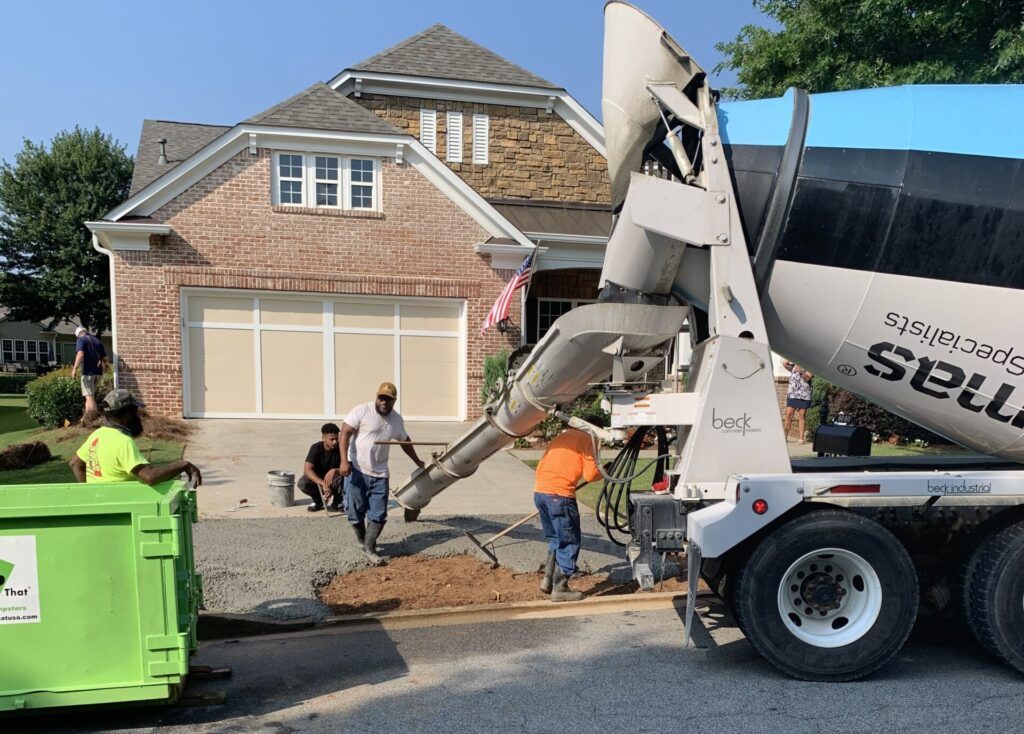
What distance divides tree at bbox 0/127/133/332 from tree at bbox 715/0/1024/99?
24.0m

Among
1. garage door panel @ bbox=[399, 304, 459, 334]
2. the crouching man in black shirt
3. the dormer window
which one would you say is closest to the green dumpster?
the crouching man in black shirt

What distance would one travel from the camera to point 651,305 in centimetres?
468

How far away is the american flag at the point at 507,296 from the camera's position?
13000mm

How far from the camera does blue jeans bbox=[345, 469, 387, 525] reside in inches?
259

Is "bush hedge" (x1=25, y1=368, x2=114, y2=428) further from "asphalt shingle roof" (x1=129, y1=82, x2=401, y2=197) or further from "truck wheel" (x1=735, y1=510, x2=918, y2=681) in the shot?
"truck wheel" (x1=735, y1=510, x2=918, y2=681)

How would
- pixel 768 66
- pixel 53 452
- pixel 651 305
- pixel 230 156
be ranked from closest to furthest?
pixel 651 305, pixel 53 452, pixel 768 66, pixel 230 156

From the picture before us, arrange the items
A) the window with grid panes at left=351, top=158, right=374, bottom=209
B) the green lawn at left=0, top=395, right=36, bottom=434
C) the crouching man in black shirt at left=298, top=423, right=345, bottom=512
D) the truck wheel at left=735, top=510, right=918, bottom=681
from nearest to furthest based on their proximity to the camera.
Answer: the truck wheel at left=735, top=510, right=918, bottom=681
the crouching man in black shirt at left=298, top=423, right=345, bottom=512
the window with grid panes at left=351, top=158, right=374, bottom=209
the green lawn at left=0, top=395, right=36, bottom=434

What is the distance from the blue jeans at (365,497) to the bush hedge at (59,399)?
27.9ft

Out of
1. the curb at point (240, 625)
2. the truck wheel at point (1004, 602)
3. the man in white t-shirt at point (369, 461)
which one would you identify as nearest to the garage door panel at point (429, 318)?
the man in white t-shirt at point (369, 461)

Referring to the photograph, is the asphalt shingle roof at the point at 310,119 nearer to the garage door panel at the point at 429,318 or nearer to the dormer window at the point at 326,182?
the dormer window at the point at 326,182

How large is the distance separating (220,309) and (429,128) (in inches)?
261

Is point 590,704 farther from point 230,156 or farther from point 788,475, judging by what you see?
point 230,156

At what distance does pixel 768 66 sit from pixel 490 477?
821 cm

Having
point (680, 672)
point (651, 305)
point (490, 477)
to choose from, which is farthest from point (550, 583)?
point (490, 477)
